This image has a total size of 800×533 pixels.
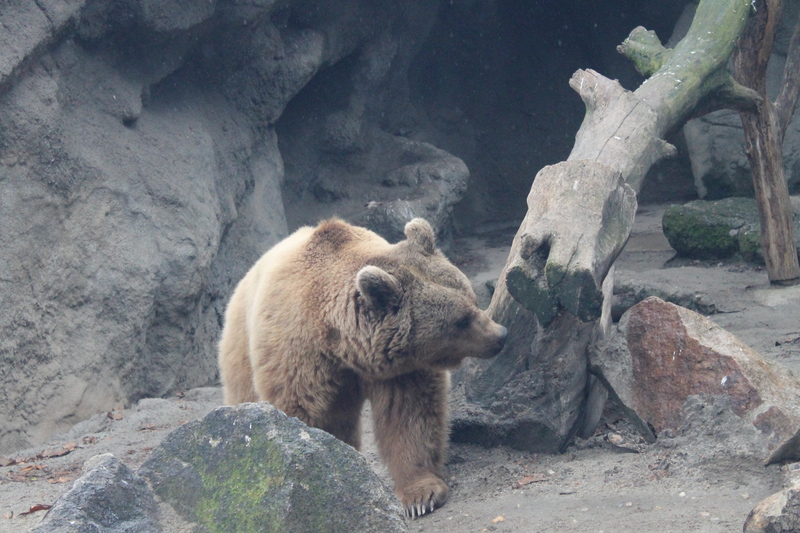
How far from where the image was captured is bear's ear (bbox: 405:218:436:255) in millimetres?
3725

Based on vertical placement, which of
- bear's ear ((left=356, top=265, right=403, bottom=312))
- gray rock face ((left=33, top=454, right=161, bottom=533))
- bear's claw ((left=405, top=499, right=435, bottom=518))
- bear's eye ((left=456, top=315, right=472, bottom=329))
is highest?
bear's ear ((left=356, top=265, right=403, bottom=312))

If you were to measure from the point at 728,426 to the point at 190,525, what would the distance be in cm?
229

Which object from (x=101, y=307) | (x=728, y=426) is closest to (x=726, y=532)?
(x=728, y=426)

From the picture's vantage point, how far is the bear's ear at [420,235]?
12.2 feet

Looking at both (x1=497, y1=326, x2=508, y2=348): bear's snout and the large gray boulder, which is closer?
(x1=497, y1=326, x2=508, y2=348): bear's snout

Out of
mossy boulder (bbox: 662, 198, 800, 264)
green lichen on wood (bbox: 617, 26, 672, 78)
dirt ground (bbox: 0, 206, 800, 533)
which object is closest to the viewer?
dirt ground (bbox: 0, 206, 800, 533)

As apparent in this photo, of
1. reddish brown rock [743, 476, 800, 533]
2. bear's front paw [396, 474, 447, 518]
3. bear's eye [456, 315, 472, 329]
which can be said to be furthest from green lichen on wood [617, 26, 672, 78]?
reddish brown rock [743, 476, 800, 533]

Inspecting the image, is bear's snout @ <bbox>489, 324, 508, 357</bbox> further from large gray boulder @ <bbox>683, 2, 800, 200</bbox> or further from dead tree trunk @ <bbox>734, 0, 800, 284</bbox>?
large gray boulder @ <bbox>683, 2, 800, 200</bbox>

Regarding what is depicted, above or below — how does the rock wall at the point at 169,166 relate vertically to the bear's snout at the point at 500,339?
above

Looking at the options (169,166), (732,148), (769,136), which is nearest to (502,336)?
(169,166)

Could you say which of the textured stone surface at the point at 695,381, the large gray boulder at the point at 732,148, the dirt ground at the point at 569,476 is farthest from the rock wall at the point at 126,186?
the large gray boulder at the point at 732,148

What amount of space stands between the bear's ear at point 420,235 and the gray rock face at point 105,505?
1.72 meters

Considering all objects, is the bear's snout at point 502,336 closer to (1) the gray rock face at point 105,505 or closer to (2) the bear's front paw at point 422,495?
(2) the bear's front paw at point 422,495

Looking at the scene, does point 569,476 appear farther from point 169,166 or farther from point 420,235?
point 169,166
